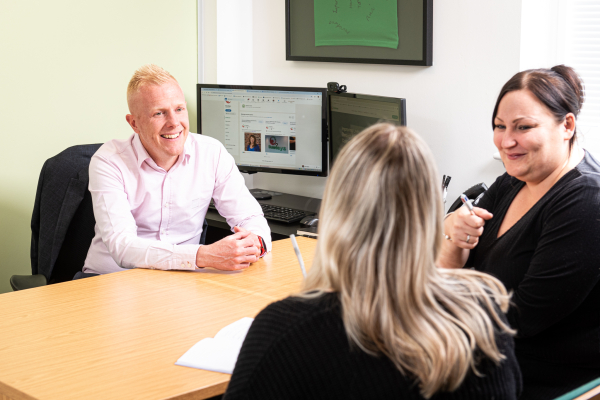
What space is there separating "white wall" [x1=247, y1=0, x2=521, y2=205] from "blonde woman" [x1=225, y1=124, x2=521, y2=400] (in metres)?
1.60

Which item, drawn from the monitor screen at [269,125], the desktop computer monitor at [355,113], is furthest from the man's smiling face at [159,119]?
the monitor screen at [269,125]

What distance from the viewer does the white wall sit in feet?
7.36

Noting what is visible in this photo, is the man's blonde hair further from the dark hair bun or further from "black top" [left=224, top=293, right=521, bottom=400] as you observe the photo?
"black top" [left=224, top=293, right=521, bottom=400]

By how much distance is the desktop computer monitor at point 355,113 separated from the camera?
2.36 meters

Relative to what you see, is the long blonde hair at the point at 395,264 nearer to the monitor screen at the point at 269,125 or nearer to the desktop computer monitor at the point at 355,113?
the desktop computer monitor at the point at 355,113

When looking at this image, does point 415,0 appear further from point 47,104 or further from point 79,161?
point 47,104

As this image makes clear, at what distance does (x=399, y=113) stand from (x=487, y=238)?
0.88 metres

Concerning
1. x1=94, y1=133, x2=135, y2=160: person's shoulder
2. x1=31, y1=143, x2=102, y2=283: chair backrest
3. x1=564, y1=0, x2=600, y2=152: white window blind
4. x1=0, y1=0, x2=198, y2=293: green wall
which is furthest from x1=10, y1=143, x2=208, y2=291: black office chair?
x1=564, y1=0, x2=600, y2=152: white window blind

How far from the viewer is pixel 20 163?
2.66 metres

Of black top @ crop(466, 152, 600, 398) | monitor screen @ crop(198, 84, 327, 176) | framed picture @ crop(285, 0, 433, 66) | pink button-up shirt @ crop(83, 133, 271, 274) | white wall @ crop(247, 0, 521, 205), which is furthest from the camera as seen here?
monitor screen @ crop(198, 84, 327, 176)

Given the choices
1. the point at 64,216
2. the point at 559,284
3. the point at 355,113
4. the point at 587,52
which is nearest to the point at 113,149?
the point at 64,216

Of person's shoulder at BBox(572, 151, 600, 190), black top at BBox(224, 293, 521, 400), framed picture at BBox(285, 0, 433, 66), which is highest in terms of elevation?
framed picture at BBox(285, 0, 433, 66)

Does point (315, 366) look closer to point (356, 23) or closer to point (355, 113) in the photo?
point (355, 113)

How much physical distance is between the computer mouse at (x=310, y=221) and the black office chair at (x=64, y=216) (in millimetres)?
803
